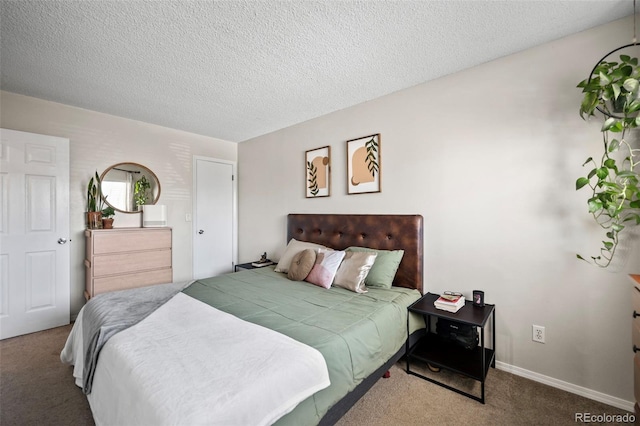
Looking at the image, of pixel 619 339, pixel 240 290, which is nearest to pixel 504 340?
pixel 619 339

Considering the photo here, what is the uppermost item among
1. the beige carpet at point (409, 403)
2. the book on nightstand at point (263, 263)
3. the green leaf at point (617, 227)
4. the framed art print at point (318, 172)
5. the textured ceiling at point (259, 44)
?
the textured ceiling at point (259, 44)

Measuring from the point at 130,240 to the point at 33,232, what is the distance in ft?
2.79

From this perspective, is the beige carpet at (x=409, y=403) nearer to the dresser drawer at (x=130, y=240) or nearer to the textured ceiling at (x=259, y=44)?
the dresser drawer at (x=130, y=240)

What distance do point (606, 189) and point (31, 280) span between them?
193 inches

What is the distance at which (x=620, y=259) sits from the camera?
170cm

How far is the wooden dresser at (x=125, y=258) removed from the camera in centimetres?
295

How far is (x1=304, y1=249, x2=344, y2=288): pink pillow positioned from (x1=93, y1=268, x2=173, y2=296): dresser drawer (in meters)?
2.01

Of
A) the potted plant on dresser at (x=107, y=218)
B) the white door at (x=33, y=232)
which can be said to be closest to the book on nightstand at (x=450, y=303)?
the potted plant on dresser at (x=107, y=218)

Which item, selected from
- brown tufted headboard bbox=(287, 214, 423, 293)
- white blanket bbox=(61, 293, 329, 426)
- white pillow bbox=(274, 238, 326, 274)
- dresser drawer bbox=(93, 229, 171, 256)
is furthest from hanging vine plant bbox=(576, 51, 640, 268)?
dresser drawer bbox=(93, 229, 171, 256)

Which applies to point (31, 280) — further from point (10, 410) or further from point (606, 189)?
point (606, 189)

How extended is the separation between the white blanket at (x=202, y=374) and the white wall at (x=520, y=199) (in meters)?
1.66

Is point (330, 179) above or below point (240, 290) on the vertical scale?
above

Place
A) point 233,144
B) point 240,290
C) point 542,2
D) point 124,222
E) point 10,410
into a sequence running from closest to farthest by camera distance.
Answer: point 542,2 < point 10,410 < point 240,290 < point 124,222 < point 233,144

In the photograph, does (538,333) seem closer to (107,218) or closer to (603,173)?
(603,173)
